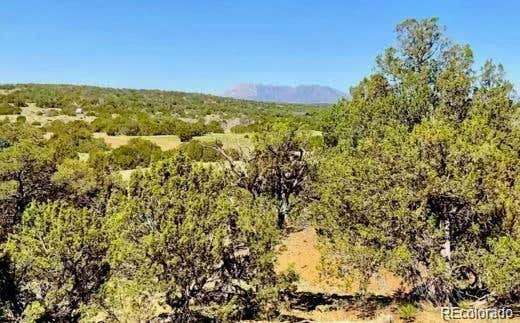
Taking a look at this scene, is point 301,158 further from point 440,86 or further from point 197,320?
point 197,320

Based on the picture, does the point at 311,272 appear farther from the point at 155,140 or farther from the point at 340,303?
the point at 155,140

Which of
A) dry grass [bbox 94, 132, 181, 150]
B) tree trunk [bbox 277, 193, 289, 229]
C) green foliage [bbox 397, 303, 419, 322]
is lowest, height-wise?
green foliage [bbox 397, 303, 419, 322]

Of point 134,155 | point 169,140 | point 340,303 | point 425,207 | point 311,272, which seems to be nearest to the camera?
point 425,207

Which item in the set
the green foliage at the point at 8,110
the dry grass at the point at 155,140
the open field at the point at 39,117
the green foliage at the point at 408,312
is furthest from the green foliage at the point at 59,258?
the green foliage at the point at 8,110

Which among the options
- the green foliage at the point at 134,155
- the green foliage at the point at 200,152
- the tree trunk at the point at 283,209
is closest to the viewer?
the tree trunk at the point at 283,209

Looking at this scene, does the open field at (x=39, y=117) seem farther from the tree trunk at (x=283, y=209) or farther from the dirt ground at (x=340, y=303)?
the dirt ground at (x=340, y=303)

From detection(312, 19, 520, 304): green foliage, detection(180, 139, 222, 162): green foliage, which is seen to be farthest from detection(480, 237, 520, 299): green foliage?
detection(180, 139, 222, 162): green foliage

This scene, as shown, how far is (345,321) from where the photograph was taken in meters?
23.7

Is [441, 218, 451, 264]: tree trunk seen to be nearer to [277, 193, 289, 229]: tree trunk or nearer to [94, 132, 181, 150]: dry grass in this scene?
[277, 193, 289, 229]: tree trunk

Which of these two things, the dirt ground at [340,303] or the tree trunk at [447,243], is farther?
the dirt ground at [340,303]

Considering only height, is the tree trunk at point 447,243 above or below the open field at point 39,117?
below

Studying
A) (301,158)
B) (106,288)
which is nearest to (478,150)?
(106,288)

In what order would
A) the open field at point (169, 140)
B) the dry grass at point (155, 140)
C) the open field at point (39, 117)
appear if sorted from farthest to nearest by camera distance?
the open field at point (39, 117) < the dry grass at point (155, 140) < the open field at point (169, 140)

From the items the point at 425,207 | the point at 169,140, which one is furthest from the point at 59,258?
the point at 169,140
